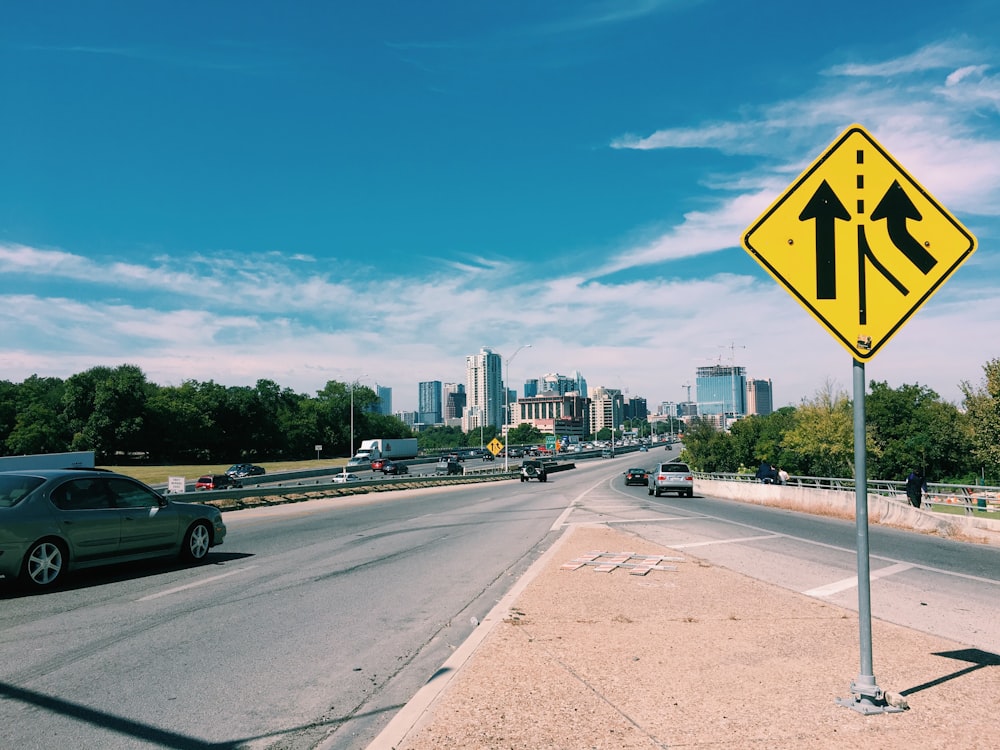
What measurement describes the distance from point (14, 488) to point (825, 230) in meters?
9.99

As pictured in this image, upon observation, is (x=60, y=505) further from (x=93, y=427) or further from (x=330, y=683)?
(x=93, y=427)

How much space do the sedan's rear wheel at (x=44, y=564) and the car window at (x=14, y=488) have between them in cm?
63

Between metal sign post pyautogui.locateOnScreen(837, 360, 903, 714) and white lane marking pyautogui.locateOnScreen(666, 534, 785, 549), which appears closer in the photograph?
metal sign post pyautogui.locateOnScreen(837, 360, 903, 714)

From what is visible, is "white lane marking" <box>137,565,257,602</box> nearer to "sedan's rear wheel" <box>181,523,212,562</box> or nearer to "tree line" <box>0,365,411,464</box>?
"sedan's rear wheel" <box>181,523,212,562</box>

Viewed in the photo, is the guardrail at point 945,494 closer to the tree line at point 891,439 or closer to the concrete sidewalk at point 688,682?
the concrete sidewalk at point 688,682

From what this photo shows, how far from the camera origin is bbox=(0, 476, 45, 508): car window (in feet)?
30.9

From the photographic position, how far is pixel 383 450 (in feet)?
285

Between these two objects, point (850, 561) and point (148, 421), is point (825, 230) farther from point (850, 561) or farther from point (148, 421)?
point (148, 421)

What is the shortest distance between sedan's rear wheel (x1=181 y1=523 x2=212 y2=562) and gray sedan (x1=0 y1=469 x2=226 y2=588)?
67 mm

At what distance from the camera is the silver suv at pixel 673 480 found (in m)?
36.6

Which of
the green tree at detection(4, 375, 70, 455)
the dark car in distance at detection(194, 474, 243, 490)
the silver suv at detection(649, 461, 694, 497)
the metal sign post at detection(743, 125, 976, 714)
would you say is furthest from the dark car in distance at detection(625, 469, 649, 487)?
the green tree at detection(4, 375, 70, 455)

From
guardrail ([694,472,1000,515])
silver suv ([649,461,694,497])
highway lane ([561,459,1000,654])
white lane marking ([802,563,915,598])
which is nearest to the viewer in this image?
highway lane ([561,459,1000,654])

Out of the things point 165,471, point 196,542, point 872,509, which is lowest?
point 165,471

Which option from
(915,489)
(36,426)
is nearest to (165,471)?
(36,426)
